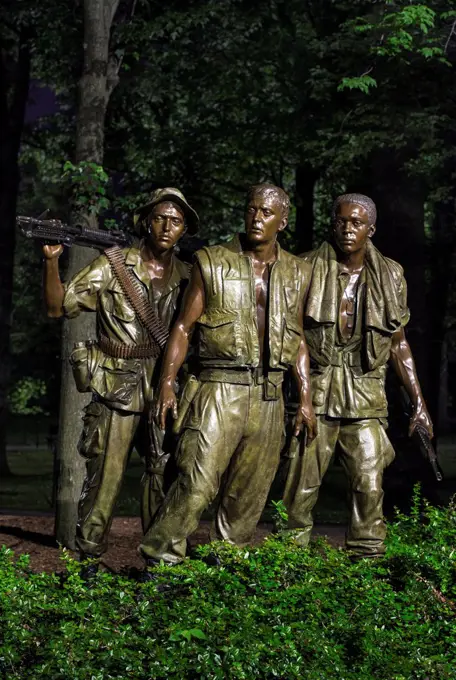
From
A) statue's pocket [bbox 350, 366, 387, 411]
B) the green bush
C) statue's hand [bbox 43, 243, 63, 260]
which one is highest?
statue's hand [bbox 43, 243, 63, 260]

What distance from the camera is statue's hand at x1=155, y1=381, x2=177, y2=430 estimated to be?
26.9 ft

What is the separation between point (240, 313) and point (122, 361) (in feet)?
3.13

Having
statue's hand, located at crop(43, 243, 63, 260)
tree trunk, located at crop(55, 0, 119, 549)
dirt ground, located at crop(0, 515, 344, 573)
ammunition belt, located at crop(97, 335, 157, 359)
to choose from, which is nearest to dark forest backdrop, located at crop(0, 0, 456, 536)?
tree trunk, located at crop(55, 0, 119, 549)

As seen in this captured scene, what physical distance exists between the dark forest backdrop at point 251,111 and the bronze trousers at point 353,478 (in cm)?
354

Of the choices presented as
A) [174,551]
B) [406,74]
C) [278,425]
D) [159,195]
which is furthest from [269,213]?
[406,74]

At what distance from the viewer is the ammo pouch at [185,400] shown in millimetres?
8336

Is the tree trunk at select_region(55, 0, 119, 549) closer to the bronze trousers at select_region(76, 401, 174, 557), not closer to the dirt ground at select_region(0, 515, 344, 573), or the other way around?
the dirt ground at select_region(0, 515, 344, 573)

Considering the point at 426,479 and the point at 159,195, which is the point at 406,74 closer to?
the point at 426,479

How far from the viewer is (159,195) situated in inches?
339

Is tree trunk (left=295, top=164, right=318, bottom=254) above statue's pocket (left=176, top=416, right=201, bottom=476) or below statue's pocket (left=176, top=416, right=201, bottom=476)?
above

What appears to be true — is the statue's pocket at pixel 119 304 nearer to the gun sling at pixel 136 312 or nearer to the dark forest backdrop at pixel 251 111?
the gun sling at pixel 136 312

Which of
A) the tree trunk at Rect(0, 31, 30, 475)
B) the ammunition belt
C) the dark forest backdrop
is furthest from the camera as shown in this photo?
the tree trunk at Rect(0, 31, 30, 475)

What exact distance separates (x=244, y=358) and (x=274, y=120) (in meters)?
9.60

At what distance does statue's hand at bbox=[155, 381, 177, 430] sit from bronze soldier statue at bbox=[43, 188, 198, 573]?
404 millimetres
